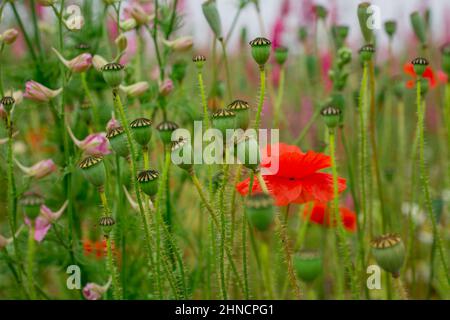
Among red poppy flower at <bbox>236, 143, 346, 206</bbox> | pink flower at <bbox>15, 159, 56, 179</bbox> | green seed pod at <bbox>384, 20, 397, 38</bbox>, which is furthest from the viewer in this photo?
green seed pod at <bbox>384, 20, 397, 38</bbox>

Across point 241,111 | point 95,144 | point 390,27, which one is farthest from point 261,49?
point 390,27

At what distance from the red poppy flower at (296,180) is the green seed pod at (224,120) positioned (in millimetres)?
108

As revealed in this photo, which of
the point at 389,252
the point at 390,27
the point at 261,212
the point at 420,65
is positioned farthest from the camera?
the point at 390,27

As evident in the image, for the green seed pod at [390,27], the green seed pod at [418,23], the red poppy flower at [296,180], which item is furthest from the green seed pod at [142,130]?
the green seed pod at [390,27]

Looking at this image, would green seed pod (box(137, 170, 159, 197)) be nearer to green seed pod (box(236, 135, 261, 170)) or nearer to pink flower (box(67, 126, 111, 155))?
green seed pod (box(236, 135, 261, 170))

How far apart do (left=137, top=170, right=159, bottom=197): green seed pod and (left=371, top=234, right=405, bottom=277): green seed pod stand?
0.72 ft

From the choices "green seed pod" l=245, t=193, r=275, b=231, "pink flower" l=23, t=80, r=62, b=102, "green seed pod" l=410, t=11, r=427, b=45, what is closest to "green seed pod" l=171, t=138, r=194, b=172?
"green seed pod" l=245, t=193, r=275, b=231

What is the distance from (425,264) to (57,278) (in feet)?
2.74

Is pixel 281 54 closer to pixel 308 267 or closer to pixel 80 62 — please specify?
pixel 80 62

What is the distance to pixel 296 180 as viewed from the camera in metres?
0.78

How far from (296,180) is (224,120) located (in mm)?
175

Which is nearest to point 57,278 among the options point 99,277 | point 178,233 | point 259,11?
point 99,277

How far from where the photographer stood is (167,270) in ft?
2.38

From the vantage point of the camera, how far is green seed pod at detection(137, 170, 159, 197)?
2.12 ft
